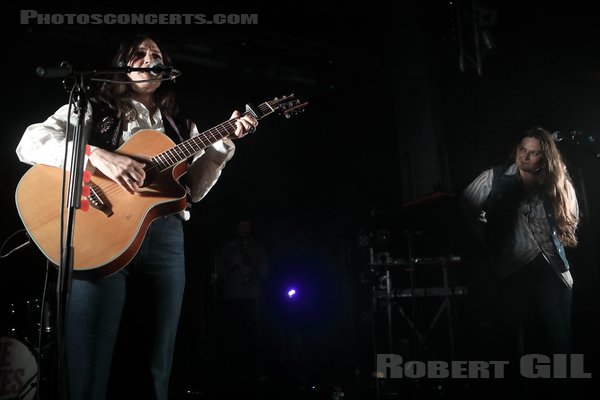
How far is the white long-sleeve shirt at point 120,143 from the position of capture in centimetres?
192

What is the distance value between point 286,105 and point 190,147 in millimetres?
734

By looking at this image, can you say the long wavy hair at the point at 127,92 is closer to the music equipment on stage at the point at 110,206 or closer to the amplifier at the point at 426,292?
the music equipment on stage at the point at 110,206

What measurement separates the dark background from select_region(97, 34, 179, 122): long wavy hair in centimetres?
350

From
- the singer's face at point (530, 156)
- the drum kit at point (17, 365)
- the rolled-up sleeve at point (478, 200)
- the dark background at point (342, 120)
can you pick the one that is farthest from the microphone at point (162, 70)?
the dark background at point (342, 120)

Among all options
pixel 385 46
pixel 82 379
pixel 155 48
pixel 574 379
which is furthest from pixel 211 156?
pixel 385 46

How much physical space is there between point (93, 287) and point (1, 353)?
8.72 feet

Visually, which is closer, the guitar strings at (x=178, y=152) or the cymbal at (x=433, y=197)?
the guitar strings at (x=178, y=152)

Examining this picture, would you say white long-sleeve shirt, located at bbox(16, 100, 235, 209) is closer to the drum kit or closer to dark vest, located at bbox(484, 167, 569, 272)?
the drum kit

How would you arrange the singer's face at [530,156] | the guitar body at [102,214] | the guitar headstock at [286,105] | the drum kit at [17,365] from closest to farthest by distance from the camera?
the guitar body at [102,214], the guitar headstock at [286,105], the drum kit at [17,365], the singer's face at [530,156]

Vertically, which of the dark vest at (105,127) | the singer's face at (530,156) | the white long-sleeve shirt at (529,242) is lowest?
the white long-sleeve shirt at (529,242)

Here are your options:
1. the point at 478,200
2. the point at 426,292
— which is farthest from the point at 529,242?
the point at 426,292

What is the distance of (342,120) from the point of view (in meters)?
8.45

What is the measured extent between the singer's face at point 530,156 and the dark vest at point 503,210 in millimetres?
142

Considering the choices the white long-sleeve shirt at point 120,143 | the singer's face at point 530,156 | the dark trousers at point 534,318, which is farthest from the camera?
the singer's face at point 530,156
